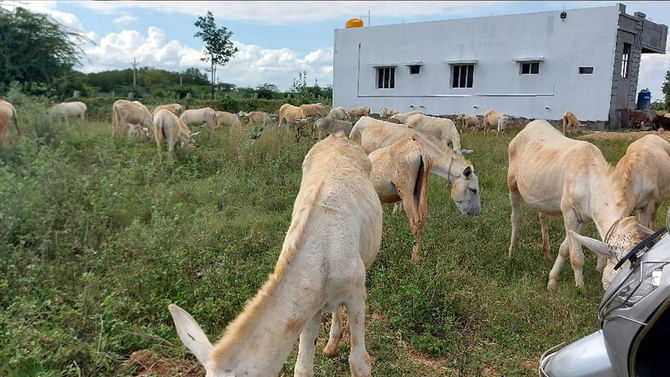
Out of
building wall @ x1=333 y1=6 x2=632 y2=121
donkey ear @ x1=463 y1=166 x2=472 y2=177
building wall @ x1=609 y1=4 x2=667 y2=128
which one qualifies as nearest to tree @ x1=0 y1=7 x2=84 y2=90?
building wall @ x1=333 y1=6 x2=632 y2=121

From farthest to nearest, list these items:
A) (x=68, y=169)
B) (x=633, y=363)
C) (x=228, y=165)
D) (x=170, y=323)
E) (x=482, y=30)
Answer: (x=482, y=30) < (x=228, y=165) < (x=68, y=169) < (x=170, y=323) < (x=633, y=363)

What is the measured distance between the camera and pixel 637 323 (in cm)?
185

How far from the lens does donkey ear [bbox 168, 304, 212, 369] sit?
233cm

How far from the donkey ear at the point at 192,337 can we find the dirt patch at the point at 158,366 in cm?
153

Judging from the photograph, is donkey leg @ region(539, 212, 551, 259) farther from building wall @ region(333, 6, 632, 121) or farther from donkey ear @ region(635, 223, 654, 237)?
building wall @ region(333, 6, 632, 121)

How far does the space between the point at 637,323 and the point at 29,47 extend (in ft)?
83.8

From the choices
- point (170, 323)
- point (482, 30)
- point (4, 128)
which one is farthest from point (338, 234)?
point (482, 30)

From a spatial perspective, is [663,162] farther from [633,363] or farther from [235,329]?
[235,329]

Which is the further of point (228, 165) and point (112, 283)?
point (228, 165)

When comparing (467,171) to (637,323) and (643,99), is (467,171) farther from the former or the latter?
(643,99)

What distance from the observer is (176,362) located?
387 centimetres

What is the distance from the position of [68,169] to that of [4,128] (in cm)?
459

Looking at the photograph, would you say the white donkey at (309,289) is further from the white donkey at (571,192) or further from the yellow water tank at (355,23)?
the yellow water tank at (355,23)

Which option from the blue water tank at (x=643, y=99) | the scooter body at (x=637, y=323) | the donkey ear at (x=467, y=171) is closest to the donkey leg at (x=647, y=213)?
the donkey ear at (x=467, y=171)
